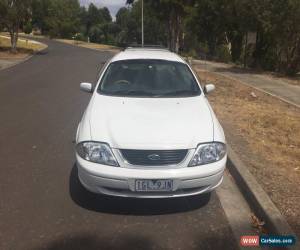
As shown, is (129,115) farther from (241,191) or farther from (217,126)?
(241,191)

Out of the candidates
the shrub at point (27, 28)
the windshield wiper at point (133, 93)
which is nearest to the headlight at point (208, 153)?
the windshield wiper at point (133, 93)

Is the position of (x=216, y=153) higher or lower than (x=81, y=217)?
A: higher

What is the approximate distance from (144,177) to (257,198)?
144 centimetres

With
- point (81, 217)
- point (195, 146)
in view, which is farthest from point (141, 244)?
point (195, 146)

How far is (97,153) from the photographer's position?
430 cm

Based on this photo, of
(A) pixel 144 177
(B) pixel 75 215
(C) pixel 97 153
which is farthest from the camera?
(B) pixel 75 215

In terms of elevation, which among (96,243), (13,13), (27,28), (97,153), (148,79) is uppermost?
(13,13)

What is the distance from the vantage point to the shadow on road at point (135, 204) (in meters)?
4.59

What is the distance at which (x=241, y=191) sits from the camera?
5230 millimetres

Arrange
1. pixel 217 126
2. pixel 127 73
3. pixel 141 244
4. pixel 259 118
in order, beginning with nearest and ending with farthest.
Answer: pixel 141 244, pixel 217 126, pixel 127 73, pixel 259 118

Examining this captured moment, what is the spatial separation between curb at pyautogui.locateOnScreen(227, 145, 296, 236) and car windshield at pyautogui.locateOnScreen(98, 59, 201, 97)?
47.7 inches

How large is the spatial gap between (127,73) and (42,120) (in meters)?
3.61

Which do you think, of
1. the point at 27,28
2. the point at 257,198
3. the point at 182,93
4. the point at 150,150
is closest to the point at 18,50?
the point at 182,93

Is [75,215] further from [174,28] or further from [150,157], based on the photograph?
[174,28]
